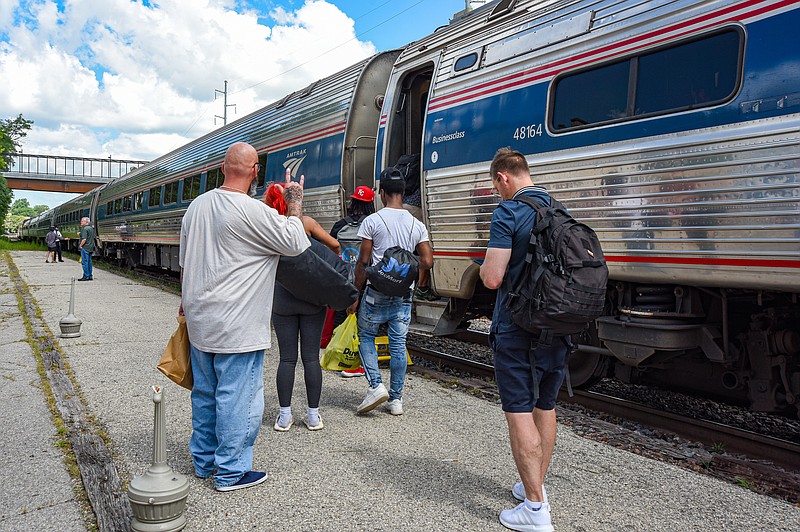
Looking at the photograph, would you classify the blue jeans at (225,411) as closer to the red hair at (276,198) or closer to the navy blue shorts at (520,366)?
the red hair at (276,198)

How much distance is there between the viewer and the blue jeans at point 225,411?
348 cm

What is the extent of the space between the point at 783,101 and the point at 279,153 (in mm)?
7673

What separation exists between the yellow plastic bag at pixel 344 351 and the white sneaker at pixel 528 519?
236cm

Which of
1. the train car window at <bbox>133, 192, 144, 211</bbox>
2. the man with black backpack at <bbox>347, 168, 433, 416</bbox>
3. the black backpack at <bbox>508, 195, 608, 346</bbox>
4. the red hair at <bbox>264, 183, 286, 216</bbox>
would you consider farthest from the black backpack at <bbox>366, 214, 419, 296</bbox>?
the train car window at <bbox>133, 192, 144, 211</bbox>

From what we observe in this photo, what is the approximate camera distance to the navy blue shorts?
3043mm

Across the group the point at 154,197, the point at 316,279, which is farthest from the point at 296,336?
the point at 154,197

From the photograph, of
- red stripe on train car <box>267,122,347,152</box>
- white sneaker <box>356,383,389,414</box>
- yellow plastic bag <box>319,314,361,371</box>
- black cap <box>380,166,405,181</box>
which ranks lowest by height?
white sneaker <box>356,383,389,414</box>

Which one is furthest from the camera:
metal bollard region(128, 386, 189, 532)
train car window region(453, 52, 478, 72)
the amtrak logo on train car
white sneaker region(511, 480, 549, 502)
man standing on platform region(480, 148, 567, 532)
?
the amtrak logo on train car

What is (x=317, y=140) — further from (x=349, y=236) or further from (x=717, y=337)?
(x=717, y=337)

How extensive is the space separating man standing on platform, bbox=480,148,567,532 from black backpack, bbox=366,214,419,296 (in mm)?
1522

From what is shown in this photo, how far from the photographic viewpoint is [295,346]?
442cm

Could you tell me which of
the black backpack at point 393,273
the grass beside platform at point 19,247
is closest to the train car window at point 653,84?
the black backpack at point 393,273

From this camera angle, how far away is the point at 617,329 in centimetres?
480

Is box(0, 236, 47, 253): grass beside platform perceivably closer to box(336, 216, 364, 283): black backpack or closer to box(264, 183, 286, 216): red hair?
box(336, 216, 364, 283): black backpack
